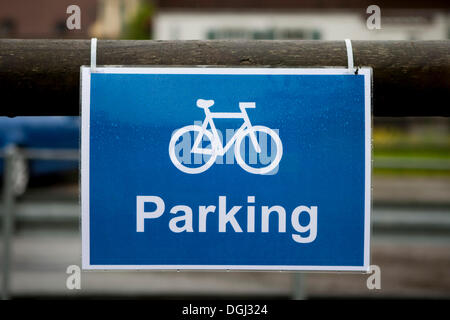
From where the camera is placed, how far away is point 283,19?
101ft

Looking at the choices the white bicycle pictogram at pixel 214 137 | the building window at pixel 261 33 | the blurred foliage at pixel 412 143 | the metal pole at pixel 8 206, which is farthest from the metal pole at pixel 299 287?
the building window at pixel 261 33

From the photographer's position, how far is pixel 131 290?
5.57 m

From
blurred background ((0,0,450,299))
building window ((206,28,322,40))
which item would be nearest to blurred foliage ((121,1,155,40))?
building window ((206,28,322,40))

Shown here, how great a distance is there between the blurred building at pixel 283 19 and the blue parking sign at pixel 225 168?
1101 inches

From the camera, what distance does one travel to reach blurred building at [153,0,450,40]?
97.9 feet

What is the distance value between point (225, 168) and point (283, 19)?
97.1 feet

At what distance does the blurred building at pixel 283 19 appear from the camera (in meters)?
29.8

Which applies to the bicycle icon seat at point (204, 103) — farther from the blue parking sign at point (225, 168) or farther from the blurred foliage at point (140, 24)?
the blurred foliage at point (140, 24)

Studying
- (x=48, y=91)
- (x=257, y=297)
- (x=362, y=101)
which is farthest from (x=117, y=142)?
(x=257, y=297)

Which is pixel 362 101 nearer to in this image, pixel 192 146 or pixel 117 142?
pixel 192 146

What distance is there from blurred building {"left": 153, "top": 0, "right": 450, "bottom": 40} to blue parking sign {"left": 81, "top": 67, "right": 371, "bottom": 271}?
2797 centimetres

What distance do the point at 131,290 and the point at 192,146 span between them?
13.0 ft

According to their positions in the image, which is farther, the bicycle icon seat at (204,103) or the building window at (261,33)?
the building window at (261,33)

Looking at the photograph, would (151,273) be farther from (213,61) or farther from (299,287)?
(213,61)
